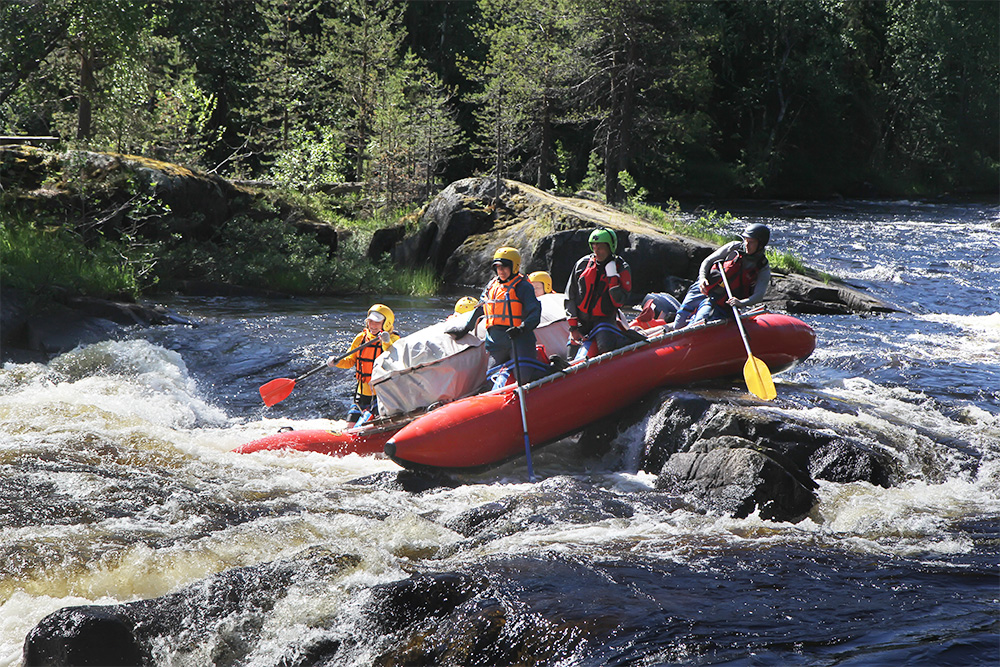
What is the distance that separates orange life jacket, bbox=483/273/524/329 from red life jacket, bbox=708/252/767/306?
1.97 meters

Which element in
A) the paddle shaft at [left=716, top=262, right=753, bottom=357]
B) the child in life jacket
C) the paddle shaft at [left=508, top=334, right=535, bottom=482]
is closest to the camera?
the paddle shaft at [left=508, top=334, right=535, bottom=482]

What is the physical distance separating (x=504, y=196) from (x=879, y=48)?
1144 inches

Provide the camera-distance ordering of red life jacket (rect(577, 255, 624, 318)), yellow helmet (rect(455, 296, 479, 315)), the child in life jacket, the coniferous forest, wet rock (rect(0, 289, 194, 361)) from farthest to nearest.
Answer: the coniferous forest < wet rock (rect(0, 289, 194, 361)) < yellow helmet (rect(455, 296, 479, 315)) < the child in life jacket < red life jacket (rect(577, 255, 624, 318))

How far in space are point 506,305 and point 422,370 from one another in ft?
3.10

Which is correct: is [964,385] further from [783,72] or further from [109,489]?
[783,72]

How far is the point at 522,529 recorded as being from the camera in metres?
5.48

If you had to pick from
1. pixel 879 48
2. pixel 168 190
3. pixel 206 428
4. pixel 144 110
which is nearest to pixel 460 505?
pixel 206 428

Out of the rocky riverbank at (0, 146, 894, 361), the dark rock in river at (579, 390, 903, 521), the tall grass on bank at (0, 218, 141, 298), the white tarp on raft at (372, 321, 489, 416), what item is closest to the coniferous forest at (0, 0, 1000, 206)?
the rocky riverbank at (0, 146, 894, 361)

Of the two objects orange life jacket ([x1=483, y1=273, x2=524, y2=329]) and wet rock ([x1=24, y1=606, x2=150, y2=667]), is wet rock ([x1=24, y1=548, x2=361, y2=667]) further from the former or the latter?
orange life jacket ([x1=483, y1=273, x2=524, y2=329])

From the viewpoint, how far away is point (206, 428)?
8.56 meters

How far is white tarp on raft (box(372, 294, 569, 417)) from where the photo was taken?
24.1ft

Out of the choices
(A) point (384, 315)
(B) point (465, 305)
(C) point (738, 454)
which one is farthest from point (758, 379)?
(A) point (384, 315)

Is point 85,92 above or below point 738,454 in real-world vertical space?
above

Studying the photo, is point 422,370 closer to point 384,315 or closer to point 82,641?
point 384,315
